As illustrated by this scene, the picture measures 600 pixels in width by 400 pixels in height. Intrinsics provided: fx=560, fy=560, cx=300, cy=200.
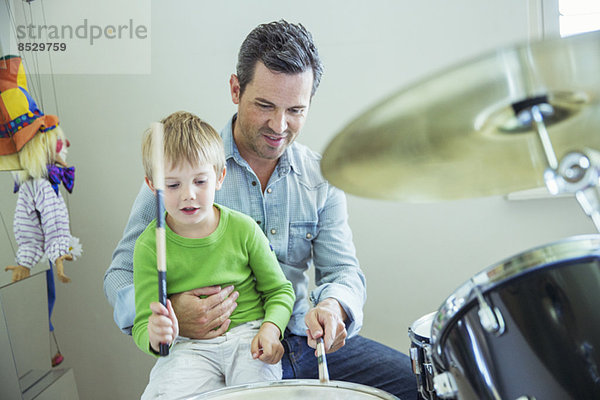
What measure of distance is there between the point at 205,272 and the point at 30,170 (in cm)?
87

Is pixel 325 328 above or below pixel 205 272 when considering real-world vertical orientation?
below

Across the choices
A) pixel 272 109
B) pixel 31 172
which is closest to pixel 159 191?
pixel 272 109

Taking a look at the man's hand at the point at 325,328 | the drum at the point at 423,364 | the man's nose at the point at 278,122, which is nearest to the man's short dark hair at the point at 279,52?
the man's nose at the point at 278,122

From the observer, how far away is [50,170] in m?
1.76

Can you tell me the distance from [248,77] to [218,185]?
34 centimetres

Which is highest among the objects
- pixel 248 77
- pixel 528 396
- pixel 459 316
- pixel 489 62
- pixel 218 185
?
pixel 248 77

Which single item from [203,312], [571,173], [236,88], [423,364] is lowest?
[423,364]

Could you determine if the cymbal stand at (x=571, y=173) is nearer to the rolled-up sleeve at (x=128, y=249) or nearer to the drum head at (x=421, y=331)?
the drum head at (x=421, y=331)

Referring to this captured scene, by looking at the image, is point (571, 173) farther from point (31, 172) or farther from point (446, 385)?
point (31, 172)

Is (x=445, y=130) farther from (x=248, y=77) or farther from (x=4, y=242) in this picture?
(x=4, y=242)

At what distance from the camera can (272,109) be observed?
4.56 feet

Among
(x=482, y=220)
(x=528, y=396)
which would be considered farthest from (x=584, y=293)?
(x=482, y=220)

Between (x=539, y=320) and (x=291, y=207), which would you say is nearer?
(x=539, y=320)

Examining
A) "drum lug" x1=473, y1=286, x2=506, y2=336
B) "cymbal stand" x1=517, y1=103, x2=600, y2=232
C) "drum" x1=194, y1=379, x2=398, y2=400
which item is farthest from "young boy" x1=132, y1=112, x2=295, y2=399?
"cymbal stand" x1=517, y1=103, x2=600, y2=232
